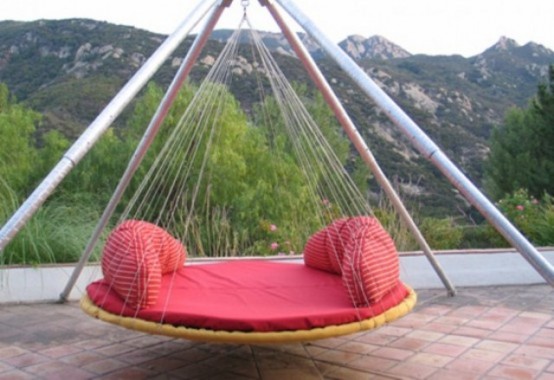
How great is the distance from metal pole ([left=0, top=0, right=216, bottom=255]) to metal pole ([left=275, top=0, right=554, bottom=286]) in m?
0.53

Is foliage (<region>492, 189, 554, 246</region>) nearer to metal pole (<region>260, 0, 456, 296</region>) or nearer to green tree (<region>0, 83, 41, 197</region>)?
metal pole (<region>260, 0, 456, 296</region>)

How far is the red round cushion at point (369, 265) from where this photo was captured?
274 centimetres

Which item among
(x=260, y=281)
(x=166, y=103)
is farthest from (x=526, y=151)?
(x=166, y=103)

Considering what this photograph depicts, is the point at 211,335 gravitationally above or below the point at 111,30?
below

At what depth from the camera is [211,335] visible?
2449 mm

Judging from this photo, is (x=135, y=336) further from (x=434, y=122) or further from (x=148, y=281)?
(x=434, y=122)

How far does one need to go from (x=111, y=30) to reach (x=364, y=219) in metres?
22.0

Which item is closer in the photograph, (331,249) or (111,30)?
(331,249)

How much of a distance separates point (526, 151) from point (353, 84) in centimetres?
496

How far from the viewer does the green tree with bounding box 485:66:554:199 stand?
13.5 meters

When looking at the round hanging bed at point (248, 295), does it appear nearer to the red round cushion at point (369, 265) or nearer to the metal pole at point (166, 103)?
the red round cushion at point (369, 265)

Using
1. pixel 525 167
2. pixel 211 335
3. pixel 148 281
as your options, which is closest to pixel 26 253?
pixel 148 281

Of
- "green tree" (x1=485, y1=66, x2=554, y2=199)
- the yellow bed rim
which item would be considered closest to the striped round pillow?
the yellow bed rim

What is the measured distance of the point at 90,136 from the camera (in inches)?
92.1
